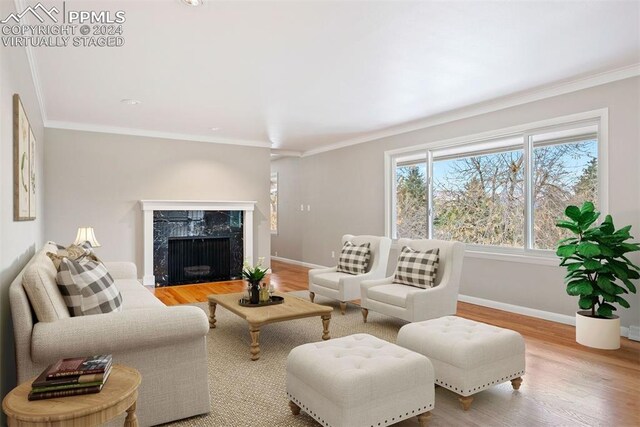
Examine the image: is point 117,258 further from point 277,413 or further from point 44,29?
point 277,413

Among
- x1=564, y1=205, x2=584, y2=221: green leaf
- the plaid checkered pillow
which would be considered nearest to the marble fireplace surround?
the plaid checkered pillow

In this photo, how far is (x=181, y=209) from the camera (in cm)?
677

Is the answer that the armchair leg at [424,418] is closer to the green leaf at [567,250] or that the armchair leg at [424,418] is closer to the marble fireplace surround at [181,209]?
the green leaf at [567,250]

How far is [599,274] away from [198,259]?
226 inches

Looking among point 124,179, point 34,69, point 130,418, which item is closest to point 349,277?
point 130,418

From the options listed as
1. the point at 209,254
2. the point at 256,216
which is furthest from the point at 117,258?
the point at 256,216

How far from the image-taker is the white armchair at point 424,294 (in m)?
3.77

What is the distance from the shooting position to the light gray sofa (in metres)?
1.83

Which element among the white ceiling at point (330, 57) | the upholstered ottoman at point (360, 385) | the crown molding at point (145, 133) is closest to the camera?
the upholstered ottoman at point (360, 385)

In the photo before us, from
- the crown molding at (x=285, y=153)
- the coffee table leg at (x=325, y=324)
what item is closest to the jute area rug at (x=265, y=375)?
the coffee table leg at (x=325, y=324)

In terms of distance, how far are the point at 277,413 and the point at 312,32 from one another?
8.64ft

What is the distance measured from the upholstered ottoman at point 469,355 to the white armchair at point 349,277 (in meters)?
1.86

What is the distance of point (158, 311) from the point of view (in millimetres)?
2164

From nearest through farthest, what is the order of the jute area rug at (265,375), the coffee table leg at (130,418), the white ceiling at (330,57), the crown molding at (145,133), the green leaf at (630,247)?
the coffee table leg at (130,418), the jute area rug at (265,375), the white ceiling at (330,57), the green leaf at (630,247), the crown molding at (145,133)
